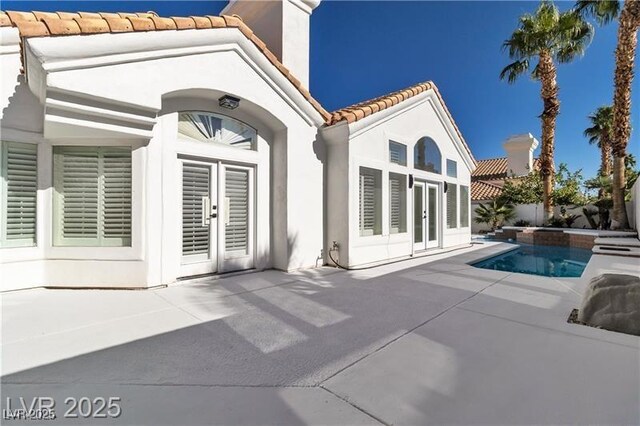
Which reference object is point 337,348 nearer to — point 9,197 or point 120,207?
point 120,207

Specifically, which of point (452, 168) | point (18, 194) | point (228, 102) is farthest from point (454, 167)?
point (18, 194)

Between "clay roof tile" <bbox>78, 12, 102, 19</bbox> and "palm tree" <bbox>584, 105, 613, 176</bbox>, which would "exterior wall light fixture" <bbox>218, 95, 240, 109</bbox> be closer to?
"clay roof tile" <bbox>78, 12, 102, 19</bbox>

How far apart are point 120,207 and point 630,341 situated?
892cm

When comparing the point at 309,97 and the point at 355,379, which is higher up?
the point at 309,97

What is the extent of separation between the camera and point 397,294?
608 cm

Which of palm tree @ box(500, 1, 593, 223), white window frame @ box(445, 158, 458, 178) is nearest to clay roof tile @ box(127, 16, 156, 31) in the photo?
white window frame @ box(445, 158, 458, 178)

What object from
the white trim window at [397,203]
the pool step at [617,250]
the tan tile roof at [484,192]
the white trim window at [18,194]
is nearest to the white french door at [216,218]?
the white trim window at [18,194]

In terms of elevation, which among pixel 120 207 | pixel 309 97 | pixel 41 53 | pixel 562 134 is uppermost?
pixel 562 134

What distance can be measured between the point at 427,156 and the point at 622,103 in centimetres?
1310

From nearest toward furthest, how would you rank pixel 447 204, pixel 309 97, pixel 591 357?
pixel 591 357, pixel 309 97, pixel 447 204

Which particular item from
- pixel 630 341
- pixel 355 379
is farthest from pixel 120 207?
pixel 630 341

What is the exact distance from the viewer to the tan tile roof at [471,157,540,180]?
35.2 meters

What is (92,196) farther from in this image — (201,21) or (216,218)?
(201,21)

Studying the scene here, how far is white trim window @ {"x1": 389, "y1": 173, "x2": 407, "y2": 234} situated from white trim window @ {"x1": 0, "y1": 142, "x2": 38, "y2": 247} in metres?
9.44
